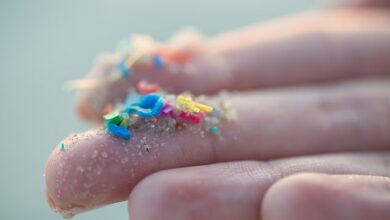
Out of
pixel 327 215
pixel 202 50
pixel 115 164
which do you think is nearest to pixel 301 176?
pixel 327 215

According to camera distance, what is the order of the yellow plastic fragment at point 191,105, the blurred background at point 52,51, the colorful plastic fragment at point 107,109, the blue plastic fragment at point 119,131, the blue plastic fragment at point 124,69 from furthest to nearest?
the blurred background at point 52,51 → the blue plastic fragment at point 124,69 → the colorful plastic fragment at point 107,109 → the yellow plastic fragment at point 191,105 → the blue plastic fragment at point 119,131

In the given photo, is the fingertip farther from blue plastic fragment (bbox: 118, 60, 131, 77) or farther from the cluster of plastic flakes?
blue plastic fragment (bbox: 118, 60, 131, 77)

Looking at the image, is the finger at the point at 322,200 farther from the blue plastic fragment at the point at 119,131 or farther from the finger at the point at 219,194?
the blue plastic fragment at the point at 119,131

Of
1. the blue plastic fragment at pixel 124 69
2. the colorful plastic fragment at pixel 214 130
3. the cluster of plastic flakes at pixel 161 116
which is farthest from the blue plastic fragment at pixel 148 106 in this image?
the blue plastic fragment at pixel 124 69

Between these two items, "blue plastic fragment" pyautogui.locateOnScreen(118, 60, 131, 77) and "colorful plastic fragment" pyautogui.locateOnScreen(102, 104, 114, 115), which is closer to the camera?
"colorful plastic fragment" pyautogui.locateOnScreen(102, 104, 114, 115)

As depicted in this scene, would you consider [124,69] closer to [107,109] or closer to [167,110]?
[107,109]

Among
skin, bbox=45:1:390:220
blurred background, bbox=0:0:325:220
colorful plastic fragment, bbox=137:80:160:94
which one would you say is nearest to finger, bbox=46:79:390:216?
skin, bbox=45:1:390:220

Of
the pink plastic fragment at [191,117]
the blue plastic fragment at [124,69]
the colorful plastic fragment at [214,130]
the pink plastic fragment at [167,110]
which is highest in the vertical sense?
the blue plastic fragment at [124,69]

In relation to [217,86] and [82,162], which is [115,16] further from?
[82,162]
